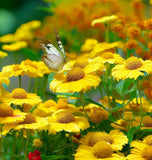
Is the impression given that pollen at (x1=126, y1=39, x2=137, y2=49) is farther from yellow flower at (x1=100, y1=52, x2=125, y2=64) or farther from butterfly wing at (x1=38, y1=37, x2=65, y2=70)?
butterfly wing at (x1=38, y1=37, x2=65, y2=70)

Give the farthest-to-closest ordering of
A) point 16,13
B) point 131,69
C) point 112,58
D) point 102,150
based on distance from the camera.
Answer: point 16,13 < point 112,58 < point 131,69 < point 102,150

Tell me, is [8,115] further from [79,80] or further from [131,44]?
[131,44]

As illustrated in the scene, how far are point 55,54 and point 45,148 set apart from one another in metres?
0.28

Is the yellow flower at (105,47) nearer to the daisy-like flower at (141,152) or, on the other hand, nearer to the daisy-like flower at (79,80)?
the daisy-like flower at (79,80)

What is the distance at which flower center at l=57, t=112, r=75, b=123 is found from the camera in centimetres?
94

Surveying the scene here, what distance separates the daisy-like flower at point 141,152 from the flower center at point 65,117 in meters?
0.18

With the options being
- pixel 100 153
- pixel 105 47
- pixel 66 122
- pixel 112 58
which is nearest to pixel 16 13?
pixel 105 47

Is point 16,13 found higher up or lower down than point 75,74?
higher up

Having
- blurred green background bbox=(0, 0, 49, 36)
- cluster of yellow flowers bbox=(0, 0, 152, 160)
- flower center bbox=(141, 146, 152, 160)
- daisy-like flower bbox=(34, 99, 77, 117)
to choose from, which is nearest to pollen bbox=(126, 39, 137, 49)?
cluster of yellow flowers bbox=(0, 0, 152, 160)

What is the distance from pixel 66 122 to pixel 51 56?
8.9 inches

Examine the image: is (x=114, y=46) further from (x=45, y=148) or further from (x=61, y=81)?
(x=45, y=148)

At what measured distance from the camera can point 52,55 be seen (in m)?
1.08

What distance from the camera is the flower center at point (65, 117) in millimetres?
942

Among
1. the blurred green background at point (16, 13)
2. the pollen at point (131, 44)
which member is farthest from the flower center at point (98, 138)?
the blurred green background at point (16, 13)
